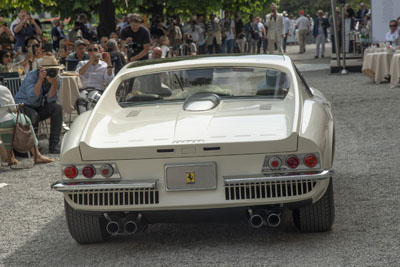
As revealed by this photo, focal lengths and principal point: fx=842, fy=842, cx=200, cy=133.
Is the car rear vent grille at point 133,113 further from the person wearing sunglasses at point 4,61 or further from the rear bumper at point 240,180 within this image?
the person wearing sunglasses at point 4,61

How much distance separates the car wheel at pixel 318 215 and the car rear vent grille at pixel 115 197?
3.54ft

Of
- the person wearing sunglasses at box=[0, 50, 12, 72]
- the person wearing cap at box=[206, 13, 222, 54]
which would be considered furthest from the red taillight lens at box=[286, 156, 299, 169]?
the person wearing cap at box=[206, 13, 222, 54]

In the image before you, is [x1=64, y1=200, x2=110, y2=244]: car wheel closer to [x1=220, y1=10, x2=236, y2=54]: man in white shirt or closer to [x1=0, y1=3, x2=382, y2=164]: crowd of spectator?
[x1=0, y1=3, x2=382, y2=164]: crowd of spectator

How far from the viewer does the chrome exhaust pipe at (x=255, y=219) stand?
5.55 metres

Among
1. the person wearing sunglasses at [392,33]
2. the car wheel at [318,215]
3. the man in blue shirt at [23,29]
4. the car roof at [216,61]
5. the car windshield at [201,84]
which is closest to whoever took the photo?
the car wheel at [318,215]

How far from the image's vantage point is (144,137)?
5.69 meters

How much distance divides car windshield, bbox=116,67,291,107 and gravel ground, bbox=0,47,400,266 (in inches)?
40.7

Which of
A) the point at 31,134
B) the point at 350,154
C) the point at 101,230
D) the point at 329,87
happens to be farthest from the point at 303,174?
the point at 329,87

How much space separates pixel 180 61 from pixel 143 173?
5.53 feet

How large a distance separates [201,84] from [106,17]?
20159 mm

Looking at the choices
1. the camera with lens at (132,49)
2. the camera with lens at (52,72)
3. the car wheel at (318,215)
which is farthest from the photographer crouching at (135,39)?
the car wheel at (318,215)

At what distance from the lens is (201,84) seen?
6.88 metres

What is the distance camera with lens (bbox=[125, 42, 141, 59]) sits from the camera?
16831 millimetres

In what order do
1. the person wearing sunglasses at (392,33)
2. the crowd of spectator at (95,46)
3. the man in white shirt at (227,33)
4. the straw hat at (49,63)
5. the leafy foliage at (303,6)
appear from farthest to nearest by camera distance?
the leafy foliage at (303,6) < the man in white shirt at (227,33) < the person wearing sunglasses at (392,33) < the crowd of spectator at (95,46) < the straw hat at (49,63)
